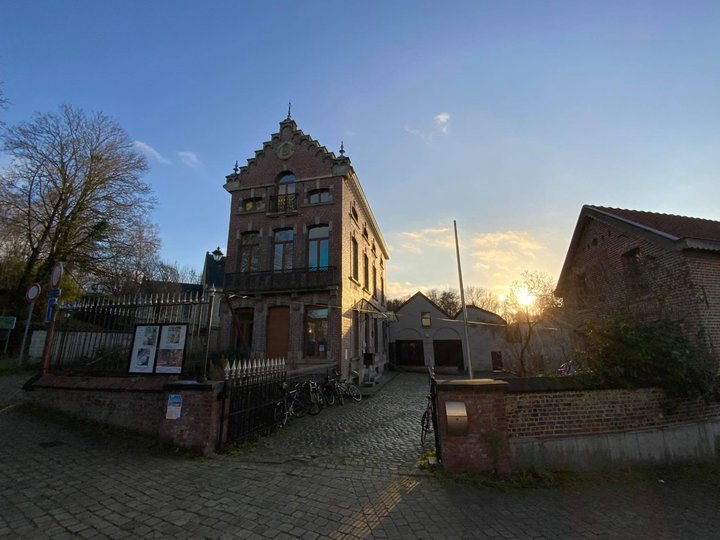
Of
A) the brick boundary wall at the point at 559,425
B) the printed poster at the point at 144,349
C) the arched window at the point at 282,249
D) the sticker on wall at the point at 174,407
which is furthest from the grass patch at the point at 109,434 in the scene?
the arched window at the point at 282,249

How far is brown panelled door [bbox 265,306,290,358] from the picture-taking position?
1650 cm

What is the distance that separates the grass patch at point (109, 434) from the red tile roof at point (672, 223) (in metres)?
13.1

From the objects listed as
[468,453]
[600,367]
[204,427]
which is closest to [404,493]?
[468,453]

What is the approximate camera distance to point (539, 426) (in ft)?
18.6

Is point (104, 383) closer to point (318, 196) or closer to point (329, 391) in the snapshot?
point (329, 391)

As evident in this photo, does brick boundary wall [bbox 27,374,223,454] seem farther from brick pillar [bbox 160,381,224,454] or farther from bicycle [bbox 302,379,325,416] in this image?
bicycle [bbox 302,379,325,416]

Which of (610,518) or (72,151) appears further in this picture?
(72,151)

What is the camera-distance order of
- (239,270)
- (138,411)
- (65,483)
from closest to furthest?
(65,483) → (138,411) → (239,270)

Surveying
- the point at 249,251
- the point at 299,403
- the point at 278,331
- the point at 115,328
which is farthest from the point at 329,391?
the point at 249,251

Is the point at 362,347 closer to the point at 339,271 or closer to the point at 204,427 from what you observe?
the point at 339,271

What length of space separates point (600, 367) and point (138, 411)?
934 cm

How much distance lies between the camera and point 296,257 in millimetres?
17531

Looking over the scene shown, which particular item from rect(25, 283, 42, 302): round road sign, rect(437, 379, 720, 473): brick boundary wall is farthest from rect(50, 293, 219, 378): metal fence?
rect(437, 379, 720, 473): brick boundary wall

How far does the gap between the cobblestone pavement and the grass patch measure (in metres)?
0.17
